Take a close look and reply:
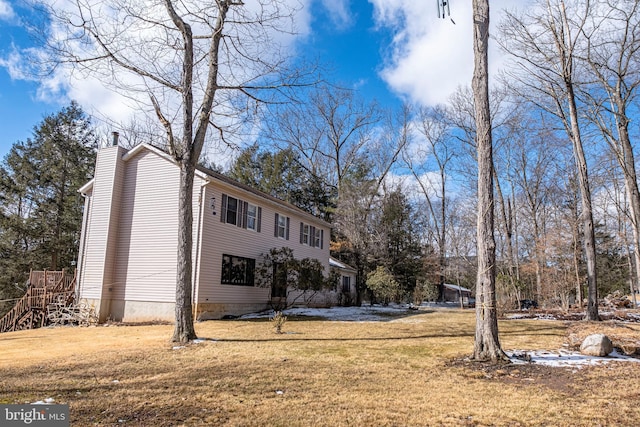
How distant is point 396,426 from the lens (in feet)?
11.2

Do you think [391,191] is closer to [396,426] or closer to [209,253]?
[209,253]

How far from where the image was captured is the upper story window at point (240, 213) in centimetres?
1486

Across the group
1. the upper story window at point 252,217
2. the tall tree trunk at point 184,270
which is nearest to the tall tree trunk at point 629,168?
the upper story window at point 252,217

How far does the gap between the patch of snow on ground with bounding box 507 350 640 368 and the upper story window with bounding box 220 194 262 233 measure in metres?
10.9

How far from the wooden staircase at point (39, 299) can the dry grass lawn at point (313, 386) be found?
7.71 m

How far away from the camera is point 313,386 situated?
15.5 ft

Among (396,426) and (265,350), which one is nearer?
(396,426)

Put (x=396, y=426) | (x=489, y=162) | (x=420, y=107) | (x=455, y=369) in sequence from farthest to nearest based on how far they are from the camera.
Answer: (x=420, y=107) → (x=489, y=162) → (x=455, y=369) → (x=396, y=426)

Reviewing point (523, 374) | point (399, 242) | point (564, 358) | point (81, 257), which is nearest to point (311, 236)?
point (399, 242)

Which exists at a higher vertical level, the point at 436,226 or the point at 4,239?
the point at 436,226

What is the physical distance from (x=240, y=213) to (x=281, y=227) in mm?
3150

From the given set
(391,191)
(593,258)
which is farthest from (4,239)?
(593,258)

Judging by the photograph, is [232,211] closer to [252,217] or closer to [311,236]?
[252,217]

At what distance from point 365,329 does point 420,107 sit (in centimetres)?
2541
